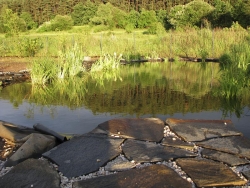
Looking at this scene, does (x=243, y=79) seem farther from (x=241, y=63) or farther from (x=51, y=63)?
(x=51, y=63)

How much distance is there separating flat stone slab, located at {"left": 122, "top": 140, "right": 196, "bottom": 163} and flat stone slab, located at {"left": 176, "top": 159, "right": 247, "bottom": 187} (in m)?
0.16

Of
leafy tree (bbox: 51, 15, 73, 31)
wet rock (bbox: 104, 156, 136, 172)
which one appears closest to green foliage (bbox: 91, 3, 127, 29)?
leafy tree (bbox: 51, 15, 73, 31)

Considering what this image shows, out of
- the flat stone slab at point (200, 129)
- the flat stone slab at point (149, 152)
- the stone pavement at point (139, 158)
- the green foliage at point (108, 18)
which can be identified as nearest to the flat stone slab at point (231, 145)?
the stone pavement at point (139, 158)

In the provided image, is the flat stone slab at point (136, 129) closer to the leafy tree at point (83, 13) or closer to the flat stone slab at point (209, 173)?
the flat stone slab at point (209, 173)

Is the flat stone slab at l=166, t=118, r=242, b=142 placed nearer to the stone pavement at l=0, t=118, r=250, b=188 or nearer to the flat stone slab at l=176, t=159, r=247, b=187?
the stone pavement at l=0, t=118, r=250, b=188

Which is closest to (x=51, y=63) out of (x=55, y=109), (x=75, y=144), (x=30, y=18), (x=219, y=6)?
(x=55, y=109)

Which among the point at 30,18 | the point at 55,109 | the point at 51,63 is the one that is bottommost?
the point at 55,109

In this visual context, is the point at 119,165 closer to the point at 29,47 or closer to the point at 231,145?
the point at 231,145

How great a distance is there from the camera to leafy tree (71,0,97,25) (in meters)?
36.2

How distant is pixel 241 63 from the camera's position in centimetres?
728

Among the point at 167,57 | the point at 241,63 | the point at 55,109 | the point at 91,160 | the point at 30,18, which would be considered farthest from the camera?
the point at 30,18

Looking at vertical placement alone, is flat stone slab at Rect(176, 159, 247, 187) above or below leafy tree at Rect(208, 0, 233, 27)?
below

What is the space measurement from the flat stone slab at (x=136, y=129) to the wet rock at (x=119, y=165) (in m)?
0.67

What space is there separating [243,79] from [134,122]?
348cm
